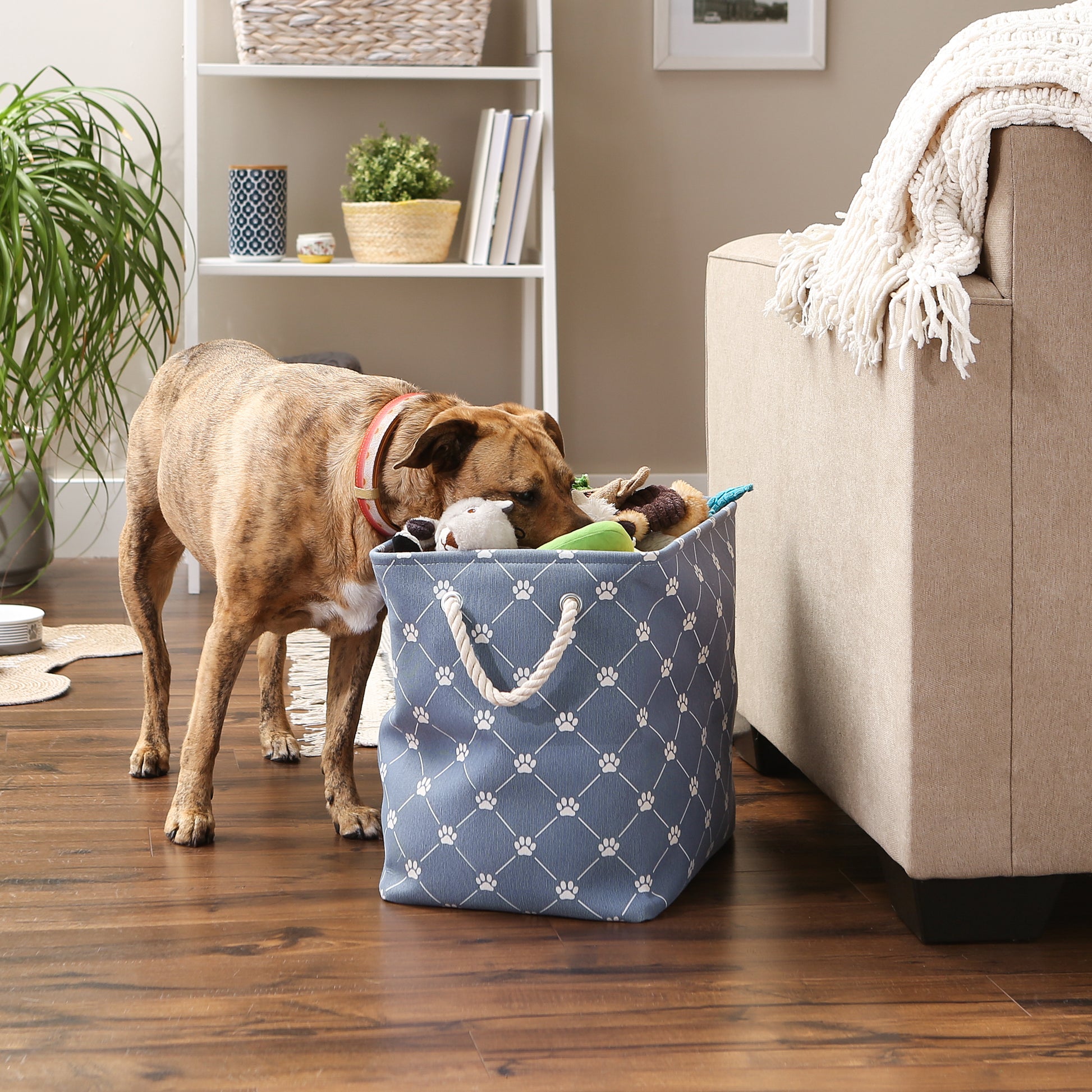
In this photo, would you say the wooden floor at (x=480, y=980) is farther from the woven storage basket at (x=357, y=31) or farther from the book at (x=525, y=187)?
the woven storage basket at (x=357, y=31)

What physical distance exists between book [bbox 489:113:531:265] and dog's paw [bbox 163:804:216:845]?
1.80m

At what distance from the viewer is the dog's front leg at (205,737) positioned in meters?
1.58

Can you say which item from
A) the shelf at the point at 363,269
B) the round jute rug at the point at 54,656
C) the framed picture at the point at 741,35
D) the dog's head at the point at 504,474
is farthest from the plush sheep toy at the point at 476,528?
the framed picture at the point at 741,35

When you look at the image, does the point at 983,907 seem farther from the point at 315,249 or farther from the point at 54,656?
the point at 315,249

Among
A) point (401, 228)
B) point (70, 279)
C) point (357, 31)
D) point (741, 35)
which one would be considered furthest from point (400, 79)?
point (70, 279)

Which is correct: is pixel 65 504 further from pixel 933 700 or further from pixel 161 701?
pixel 933 700

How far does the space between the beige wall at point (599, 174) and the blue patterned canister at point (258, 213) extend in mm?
294

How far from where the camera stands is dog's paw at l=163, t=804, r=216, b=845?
1599 millimetres

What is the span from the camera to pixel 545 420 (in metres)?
1.56

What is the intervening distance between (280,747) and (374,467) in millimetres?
651

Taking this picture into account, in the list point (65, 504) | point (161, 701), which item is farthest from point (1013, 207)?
point (65, 504)

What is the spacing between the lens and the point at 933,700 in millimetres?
1254

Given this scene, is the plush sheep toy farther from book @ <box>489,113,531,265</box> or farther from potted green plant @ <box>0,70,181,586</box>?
book @ <box>489,113,531,265</box>

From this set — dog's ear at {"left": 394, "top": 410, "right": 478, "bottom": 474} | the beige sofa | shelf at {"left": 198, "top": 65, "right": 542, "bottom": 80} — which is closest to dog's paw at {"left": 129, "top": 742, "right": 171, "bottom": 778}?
→ dog's ear at {"left": 394, "top": 410, "right": 478, "bottom": 474}
